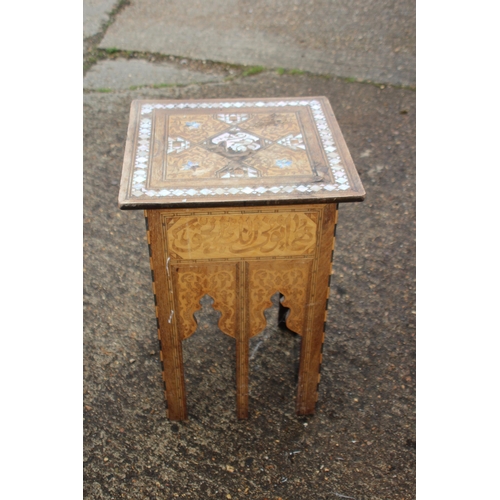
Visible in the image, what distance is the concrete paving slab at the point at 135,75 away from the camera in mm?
4449

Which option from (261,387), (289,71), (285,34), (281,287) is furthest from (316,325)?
(285,34)

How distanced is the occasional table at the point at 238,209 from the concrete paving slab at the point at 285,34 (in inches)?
113

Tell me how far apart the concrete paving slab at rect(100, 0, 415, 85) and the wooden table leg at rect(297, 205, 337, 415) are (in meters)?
3.10

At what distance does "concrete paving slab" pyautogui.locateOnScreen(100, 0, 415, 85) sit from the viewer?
4.82 metres

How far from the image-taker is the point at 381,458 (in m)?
2.13

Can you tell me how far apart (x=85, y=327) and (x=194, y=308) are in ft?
2.85

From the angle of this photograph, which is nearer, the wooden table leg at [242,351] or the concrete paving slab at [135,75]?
the wooden table leg at [242,351]

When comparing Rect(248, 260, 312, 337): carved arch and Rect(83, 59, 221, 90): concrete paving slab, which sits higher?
Rect(248, 260, 312, 337): carved arch

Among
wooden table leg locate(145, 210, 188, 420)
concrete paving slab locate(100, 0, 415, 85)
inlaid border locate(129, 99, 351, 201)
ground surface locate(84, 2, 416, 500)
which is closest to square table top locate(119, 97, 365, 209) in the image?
inlaid border locate(129, 99, 351, 201)

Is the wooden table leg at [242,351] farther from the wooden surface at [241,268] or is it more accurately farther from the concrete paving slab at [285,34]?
the concrete paving slab at [285,34]

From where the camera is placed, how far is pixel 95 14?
5.35 meters

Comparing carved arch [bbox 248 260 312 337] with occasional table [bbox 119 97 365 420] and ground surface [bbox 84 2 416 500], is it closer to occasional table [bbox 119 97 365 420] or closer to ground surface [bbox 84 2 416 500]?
occasional table [bbox 119 97 365 420]

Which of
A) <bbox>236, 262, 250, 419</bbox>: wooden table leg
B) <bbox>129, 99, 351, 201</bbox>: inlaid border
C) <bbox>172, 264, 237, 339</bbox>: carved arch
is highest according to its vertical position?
<bbox>129, 99, 351, 201</bbox>: inlaid border

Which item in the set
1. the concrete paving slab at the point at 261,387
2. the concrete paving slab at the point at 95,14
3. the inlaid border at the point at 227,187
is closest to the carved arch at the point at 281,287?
the inlaid border at the point at 227,187
